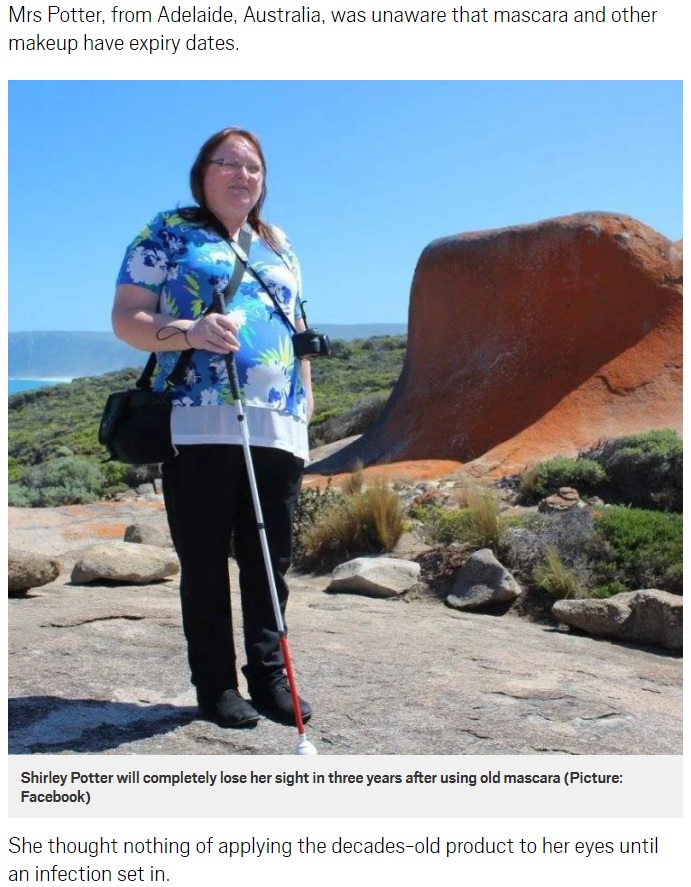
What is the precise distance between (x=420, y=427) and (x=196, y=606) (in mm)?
12877

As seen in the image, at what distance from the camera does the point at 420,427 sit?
54.0 ft

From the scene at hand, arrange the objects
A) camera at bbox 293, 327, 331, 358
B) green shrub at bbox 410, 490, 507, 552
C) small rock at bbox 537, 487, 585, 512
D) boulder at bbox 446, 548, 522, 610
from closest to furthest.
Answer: camera at bbox 293, 327, 331, 358
boulder at bbox 446, 548, 522, 610
green shrub at bbox 410, 490, 507, 552
small rock at bbox 537, 487, 585, 512

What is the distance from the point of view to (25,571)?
6418 millimetres

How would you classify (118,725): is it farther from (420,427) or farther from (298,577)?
(420,427)

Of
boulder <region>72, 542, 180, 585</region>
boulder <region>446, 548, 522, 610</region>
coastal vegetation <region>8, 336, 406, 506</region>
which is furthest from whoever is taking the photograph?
coastal vegetation <region>8, 336, 406, 506</region>

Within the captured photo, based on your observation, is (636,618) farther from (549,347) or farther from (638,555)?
(549,347)

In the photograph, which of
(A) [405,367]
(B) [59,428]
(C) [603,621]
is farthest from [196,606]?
(B) [59,428]

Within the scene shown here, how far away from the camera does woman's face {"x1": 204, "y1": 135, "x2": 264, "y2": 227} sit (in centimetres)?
376

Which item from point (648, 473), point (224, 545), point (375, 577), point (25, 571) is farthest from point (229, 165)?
point (648, 473)

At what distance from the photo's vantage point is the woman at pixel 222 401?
12.0ft

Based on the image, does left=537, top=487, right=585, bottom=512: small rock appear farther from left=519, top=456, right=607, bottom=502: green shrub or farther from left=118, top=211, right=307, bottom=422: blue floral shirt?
left=118, top=211, right=307, bottom=422: blue floral shirt

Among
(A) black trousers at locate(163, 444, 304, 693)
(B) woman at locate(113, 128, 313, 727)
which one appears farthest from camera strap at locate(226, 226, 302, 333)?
(A) black trousers at locate(163, 444, 304, 693)

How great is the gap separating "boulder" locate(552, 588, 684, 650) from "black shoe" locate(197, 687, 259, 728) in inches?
135

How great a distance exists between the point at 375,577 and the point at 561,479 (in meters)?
4.11
